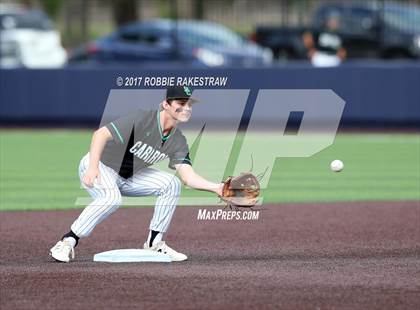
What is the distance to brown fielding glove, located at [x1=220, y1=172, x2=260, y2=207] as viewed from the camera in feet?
29.6

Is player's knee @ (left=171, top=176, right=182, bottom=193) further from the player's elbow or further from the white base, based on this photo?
the player's elbow

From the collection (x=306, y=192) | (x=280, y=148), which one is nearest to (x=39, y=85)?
(x=280, y=148)

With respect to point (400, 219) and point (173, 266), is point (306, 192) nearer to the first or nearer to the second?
point (400, 219)

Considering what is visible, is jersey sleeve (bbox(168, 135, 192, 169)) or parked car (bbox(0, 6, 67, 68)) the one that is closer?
jersey sleeve (bbox(168, 135, 192, 169))

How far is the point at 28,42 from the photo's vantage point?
32.2 m

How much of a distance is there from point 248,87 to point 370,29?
390 centimetres

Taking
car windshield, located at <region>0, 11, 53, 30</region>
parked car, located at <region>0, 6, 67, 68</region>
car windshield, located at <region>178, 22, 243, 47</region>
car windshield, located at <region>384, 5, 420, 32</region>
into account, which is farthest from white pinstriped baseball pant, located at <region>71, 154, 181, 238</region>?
car windshield, located at <region>0, 11, 53, 30</region>

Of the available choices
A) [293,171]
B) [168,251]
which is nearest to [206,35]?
[293,171]

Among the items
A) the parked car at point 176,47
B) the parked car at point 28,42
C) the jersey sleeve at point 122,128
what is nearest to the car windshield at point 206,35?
the parked car at point 176,47

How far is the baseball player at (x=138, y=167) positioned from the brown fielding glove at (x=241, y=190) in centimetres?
8

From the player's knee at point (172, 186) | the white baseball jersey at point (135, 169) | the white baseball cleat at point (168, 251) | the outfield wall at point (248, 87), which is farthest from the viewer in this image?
the outfield wall at point (248, 87)

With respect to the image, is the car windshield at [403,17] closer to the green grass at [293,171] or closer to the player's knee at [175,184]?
the green grass at [293,171]

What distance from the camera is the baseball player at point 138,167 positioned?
8898 millimetres

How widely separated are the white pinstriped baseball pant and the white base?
→ 0.24 metres
